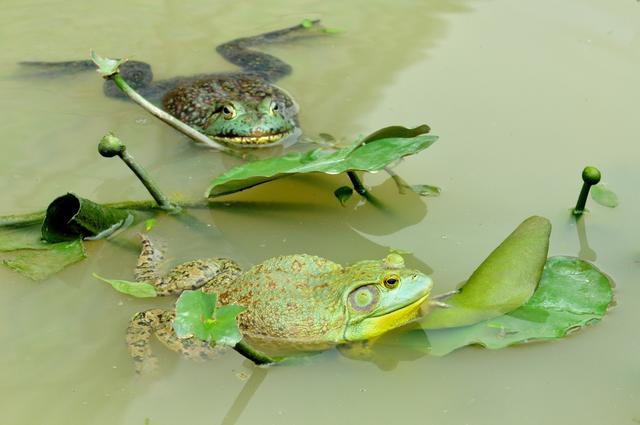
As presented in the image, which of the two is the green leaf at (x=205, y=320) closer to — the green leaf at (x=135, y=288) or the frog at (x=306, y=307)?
the frog at (x=306, y=307)

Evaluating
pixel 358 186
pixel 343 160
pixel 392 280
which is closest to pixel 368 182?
pixel 358 186

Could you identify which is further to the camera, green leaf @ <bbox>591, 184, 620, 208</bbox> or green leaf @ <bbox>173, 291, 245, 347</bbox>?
green leaf @ <bbox>591, 184, 620, 208</bbox>

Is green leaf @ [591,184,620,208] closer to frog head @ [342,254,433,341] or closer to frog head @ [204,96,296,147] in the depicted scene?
frog head @ [342,254,433,341]

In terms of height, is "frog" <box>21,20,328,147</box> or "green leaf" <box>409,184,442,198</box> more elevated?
"green leaf" <box>409,184,442,198</box>

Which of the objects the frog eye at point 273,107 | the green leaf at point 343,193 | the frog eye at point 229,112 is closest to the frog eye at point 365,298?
the green leaf at point 343,193

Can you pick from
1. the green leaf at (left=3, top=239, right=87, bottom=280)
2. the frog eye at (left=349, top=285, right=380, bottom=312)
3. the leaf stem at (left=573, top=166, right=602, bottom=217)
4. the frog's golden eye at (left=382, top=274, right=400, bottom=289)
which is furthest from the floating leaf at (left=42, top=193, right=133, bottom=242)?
the leaf stem at (left=573, top=166, right=602, bottom=217)

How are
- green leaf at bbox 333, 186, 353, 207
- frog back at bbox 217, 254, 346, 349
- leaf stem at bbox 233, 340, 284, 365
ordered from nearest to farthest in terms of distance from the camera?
leaf stem at bbox 233, 340, 284, 365, frog back at bbox 217, 254, 346, 349, green leaf at bbox 333, 186, 353, 207

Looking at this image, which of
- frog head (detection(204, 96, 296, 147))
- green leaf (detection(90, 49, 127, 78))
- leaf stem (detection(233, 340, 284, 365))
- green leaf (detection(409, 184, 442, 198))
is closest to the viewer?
leaf stem (detection(233, 340, 284, 365))
